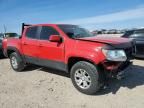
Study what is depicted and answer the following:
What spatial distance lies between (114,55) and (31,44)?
3.19 metres

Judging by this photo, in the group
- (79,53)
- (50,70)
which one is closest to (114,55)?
(79,53)

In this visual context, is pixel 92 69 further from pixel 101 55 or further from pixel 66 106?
pixel 66 106

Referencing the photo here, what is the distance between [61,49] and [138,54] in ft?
Answer: 15.8

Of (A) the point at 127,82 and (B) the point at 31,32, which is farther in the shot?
(B) the point at 31,32

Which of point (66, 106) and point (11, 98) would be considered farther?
point (11, 98)

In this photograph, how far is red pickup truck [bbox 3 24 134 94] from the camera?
508 centimetres

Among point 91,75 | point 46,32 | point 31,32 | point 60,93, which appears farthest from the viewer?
point 31,32

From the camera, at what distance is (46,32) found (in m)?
6.70

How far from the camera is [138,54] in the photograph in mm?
9500

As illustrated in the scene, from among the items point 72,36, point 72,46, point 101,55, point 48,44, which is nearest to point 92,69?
point 101,55

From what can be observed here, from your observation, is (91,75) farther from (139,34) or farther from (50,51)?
(139,34)

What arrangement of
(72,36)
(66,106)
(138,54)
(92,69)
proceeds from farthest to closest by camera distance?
1. (138,54)
2. (72,36)
3. (92,69)
4. (66,106)

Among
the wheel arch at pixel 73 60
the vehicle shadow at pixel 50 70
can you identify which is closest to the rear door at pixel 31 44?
the vehicle shadow at pixel 50 70

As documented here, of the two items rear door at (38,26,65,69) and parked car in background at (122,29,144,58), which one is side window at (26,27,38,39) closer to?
rear door at (38,26,65,69)
